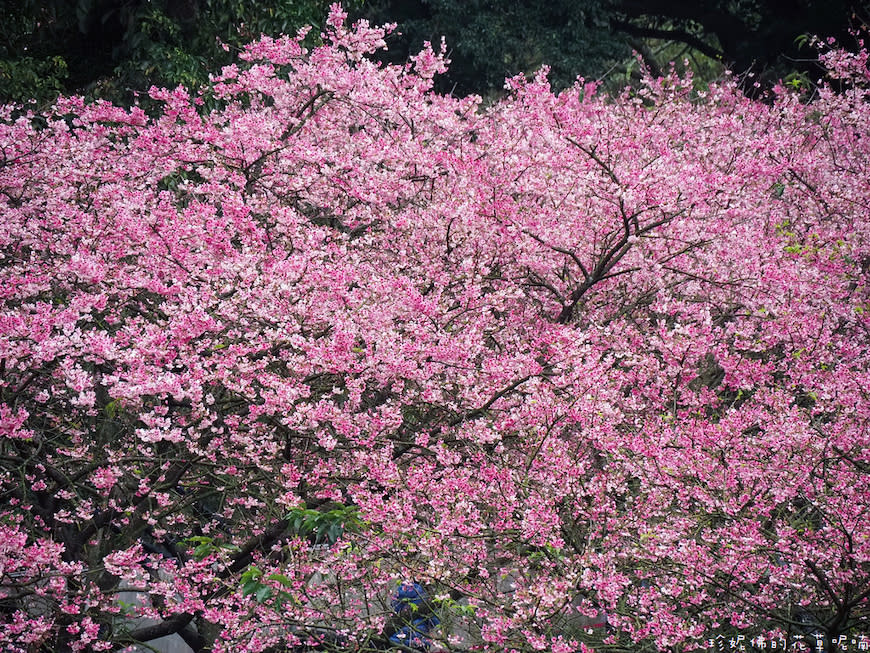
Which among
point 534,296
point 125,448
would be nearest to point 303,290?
point 125,448

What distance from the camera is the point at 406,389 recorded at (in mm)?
6094

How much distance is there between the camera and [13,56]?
11422 millimetres

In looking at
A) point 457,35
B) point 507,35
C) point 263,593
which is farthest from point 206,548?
point 457,35

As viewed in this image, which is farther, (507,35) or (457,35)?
(457,35)

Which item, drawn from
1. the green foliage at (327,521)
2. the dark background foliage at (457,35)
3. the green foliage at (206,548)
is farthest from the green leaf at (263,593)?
the dark background foliage at (457,35)

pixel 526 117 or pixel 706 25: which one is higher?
pixel 706 25

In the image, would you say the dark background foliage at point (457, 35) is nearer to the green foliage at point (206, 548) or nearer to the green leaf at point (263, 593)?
the green foliage at point (206, 548)

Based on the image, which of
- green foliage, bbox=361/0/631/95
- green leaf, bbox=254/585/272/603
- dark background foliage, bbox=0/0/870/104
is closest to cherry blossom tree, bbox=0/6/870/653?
green leaf, bbox=254/585/272/603

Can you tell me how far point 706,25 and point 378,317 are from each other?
1865cm

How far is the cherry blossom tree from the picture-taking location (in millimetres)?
4992

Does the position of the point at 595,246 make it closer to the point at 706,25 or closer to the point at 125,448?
the point at 125,448

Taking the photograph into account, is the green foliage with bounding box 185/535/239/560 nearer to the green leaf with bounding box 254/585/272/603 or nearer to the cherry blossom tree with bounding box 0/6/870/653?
the cherry blossom tree with bounding box 0/6/870/653

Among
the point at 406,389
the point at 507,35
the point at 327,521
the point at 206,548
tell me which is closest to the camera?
the point at 327,521

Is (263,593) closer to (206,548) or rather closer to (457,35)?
(206,548)
